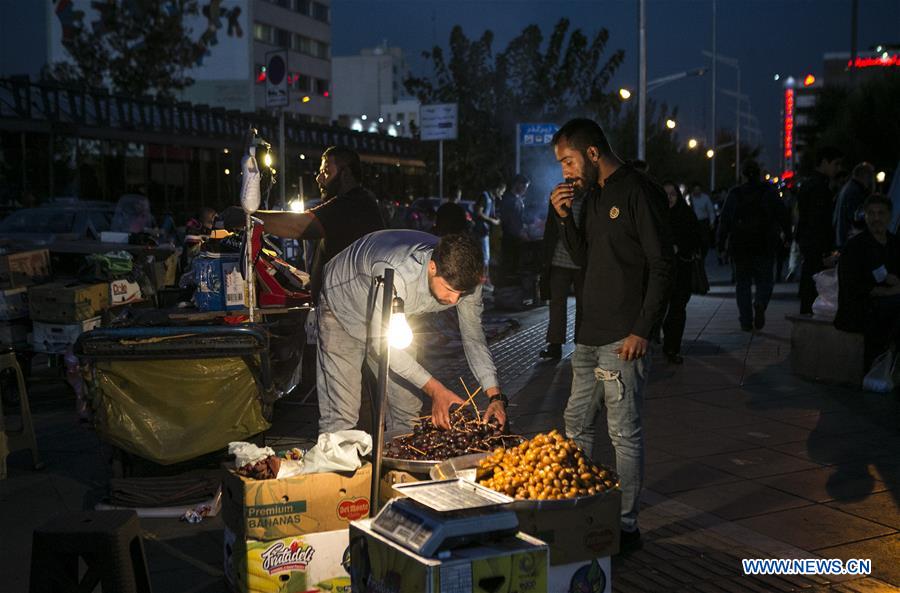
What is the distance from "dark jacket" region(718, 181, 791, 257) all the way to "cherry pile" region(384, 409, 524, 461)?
7.69m

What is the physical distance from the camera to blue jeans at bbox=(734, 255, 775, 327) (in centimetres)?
1204

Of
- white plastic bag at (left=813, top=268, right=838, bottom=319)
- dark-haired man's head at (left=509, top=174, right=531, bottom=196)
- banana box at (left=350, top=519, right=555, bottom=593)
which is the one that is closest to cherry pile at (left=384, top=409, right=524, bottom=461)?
banana box at (left=350, top=519, right=555, bottom=593)

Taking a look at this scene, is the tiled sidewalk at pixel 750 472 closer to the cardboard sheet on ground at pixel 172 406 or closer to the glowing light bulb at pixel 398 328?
the glowing light bulb at pixel 398 328

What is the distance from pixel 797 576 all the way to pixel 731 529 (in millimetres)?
664

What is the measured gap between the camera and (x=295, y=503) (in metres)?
4.50

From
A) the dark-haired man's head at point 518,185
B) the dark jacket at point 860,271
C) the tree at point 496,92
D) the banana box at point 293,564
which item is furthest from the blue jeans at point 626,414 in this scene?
the tree at point 496,92

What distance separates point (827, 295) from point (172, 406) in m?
6.46

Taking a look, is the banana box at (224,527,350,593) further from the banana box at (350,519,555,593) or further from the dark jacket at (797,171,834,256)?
the dark jacket at (797,171,834,256)

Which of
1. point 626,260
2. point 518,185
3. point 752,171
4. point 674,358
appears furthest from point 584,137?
point 518,185

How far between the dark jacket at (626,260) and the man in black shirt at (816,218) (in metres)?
7.86

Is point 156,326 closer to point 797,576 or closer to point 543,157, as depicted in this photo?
point 797,576

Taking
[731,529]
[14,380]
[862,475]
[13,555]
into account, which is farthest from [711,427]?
[14,380]

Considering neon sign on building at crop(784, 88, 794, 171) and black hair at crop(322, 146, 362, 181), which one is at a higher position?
neon sign on building at crop(784, 88, 794, 171)

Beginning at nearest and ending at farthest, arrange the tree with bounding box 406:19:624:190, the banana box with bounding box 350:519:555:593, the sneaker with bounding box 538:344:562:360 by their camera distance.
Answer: the banana box with bounding box 350:519:555:593
the sneaker with bounding box 538:344:562:360
the tree with bounding box 406:19:624:190
